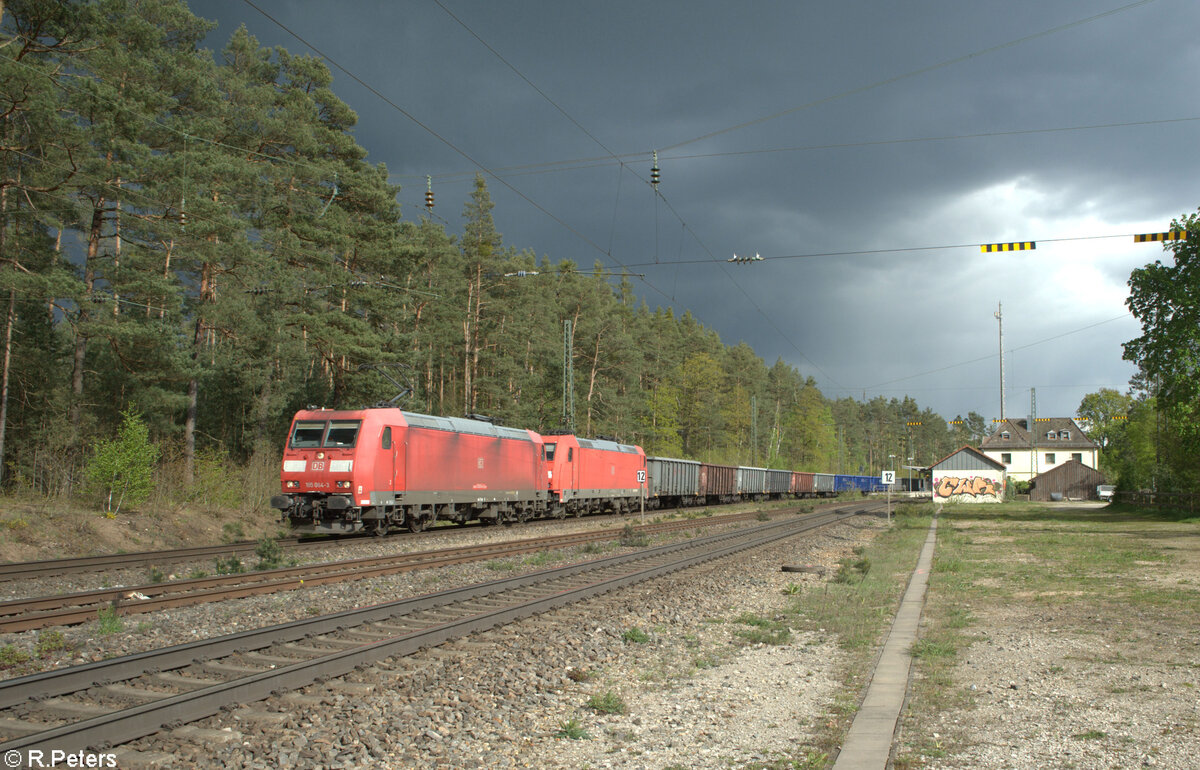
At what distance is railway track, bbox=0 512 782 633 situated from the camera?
380 inches

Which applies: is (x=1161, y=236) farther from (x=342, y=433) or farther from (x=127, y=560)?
(x=127, y=560)

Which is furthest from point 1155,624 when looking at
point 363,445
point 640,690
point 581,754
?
point 363,445

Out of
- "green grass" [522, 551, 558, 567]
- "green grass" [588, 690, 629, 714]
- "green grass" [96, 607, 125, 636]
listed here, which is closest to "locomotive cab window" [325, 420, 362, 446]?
"green grass" [522, 551, 558, 567]

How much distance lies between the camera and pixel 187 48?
100ft

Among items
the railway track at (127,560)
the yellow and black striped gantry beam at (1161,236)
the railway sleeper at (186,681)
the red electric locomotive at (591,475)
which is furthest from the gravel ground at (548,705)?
the red electric locomotive at (591,475)

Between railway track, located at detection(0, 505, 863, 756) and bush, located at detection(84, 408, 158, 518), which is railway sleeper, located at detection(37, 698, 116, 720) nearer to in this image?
railway track, located at detection(0, 505, 863, 756)

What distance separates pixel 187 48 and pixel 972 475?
215 ft

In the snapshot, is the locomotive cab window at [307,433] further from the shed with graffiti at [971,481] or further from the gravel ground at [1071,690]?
the shed with graffiti at [971,481]

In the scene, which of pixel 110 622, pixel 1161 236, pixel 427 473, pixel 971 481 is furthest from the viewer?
pixel 971 481

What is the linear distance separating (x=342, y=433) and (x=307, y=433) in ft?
3.71

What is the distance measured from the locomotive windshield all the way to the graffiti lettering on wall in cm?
6142

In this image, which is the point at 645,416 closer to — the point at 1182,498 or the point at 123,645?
the point at 1182,498

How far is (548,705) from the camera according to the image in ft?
22.2

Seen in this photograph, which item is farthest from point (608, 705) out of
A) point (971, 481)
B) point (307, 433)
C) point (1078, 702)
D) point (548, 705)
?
point (971, 481)
